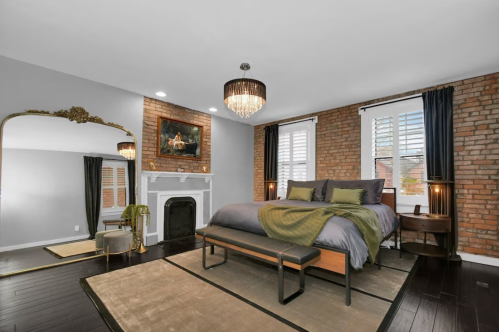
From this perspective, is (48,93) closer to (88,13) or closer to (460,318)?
(88,13)

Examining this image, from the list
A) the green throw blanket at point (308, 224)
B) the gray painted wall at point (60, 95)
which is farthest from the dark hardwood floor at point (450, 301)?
the gray painted wall at point (60, 95)

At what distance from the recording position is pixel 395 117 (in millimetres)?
4211

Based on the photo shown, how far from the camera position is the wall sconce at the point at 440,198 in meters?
3.47

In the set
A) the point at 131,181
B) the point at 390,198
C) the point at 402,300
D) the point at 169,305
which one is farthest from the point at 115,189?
the point at 390,198

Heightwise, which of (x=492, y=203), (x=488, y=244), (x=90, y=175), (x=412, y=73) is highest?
(x=412, y=73)

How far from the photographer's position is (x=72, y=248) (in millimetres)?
3514

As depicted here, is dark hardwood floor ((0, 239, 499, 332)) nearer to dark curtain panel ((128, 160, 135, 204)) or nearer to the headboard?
the headboard

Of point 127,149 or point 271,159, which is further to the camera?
point 271,159

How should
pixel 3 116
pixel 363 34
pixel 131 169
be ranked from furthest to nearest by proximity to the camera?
pixel 131 169
pixel 3 116
pixel 363 34

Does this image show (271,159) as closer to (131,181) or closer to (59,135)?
(131,181)

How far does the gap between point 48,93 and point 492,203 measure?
6416 mm

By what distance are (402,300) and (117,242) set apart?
3.57 meters

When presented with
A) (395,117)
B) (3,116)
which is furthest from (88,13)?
(395,117)

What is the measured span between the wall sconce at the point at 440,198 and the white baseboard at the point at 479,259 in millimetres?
658
